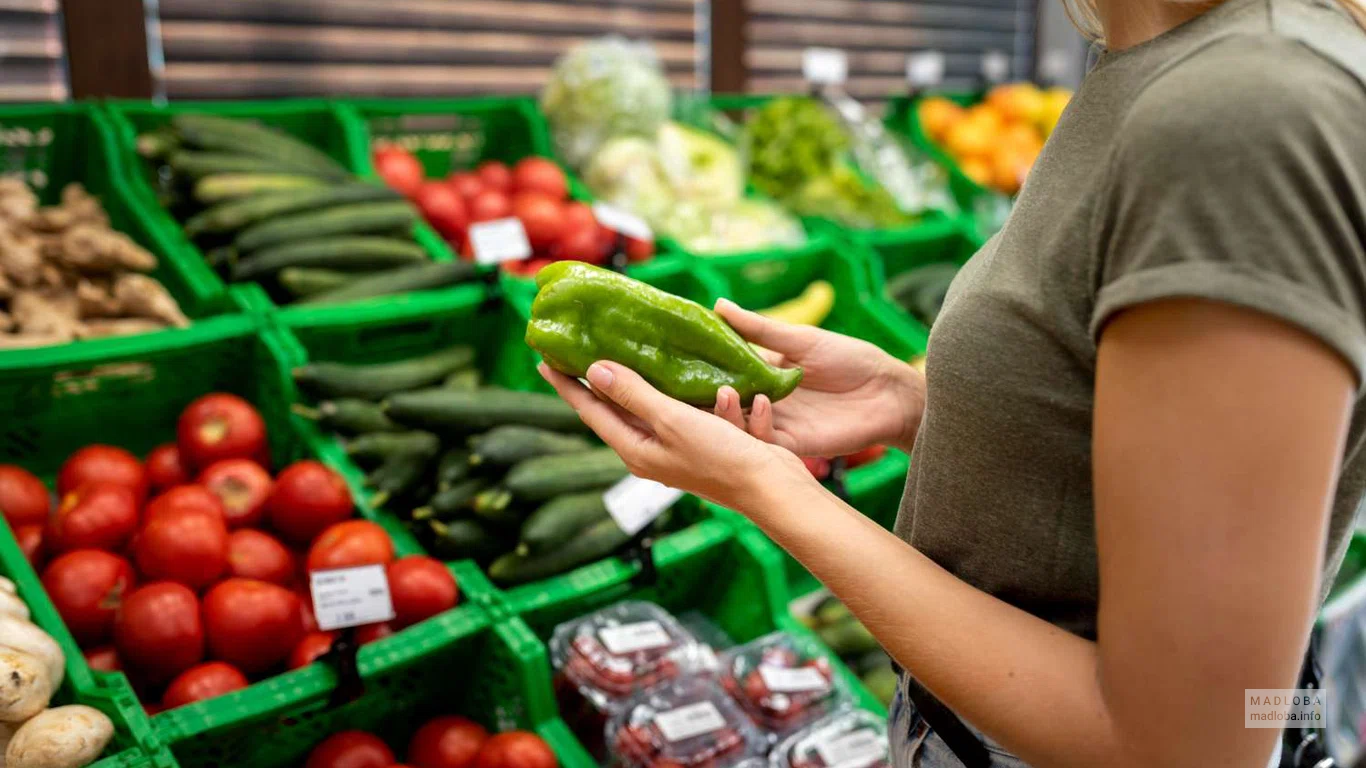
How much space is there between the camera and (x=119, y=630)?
1788 millimetres

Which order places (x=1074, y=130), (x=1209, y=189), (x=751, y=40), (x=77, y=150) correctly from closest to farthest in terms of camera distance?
(x=1209, y=189) < (x=1074, y=130) < (x=77, y=150) < (x=751, y=40)

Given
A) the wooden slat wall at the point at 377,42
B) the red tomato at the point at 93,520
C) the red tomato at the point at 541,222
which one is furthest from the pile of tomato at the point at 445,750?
the wooden slat wall at the point at 377,42

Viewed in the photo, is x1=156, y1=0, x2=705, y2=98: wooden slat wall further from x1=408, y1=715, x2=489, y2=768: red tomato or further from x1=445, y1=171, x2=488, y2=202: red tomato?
x1=408, y1=715, x2=489, y2=768: red tomato

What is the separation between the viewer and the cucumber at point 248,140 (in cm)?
285

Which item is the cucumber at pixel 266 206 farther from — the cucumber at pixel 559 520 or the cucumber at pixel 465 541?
the cucumber at pixel 559 520

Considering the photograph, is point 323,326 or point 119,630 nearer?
point 119,630

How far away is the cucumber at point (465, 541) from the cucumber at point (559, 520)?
0.09 meters

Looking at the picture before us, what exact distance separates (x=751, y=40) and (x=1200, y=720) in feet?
15.0


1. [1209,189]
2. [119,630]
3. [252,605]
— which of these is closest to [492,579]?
[252,605]

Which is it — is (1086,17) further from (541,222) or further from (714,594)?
(541,222)

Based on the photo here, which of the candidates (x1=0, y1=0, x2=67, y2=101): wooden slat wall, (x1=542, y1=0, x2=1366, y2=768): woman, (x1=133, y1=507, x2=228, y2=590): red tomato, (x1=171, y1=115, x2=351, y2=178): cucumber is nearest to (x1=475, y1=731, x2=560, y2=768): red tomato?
(x1=133, y1=507, x2=228, y2=590): red tomato

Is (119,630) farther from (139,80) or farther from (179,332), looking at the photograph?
(139,80)

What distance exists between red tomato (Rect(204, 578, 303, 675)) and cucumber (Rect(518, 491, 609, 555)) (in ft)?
1.56

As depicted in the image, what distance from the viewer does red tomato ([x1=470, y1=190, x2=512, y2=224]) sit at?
331 cm
